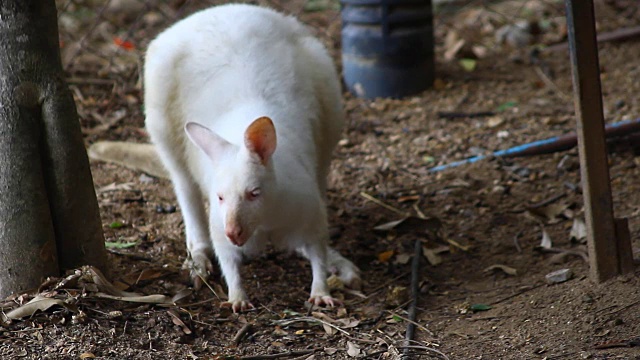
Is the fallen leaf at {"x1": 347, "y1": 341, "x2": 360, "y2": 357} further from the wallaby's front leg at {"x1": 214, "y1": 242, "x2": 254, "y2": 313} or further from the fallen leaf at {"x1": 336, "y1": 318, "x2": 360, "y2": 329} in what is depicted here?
the wallaby's front leg at {"x1": 214, "y1": 242, "x2": 254, "y2": 313}

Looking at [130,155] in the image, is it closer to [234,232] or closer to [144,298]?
[144,298]

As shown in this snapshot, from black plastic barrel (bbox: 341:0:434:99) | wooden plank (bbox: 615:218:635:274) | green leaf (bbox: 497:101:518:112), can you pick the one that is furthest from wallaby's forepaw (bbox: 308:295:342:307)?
black plastic barrel (bbox: 341:0:434:99)

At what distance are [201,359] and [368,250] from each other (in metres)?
1.32

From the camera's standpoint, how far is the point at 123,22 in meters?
6.94

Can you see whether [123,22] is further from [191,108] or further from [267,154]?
[267,154]

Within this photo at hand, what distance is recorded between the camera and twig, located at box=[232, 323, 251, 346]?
301cm

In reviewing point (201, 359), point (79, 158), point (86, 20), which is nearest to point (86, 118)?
point (86, 20)

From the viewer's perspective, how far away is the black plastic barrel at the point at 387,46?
18.0 feet

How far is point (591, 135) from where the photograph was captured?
2.83 metres

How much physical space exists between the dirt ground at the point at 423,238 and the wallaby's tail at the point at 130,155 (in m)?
0.06

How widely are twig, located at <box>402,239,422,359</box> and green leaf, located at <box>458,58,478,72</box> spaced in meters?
2.42

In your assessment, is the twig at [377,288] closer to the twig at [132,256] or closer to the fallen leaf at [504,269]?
the fallen leaf at [504,269]

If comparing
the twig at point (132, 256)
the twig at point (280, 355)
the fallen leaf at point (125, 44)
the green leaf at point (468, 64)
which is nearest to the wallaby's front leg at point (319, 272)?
the twig at point (280, 355)

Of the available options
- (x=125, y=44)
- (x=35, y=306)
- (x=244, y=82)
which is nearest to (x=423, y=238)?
(x=244, y=82)
